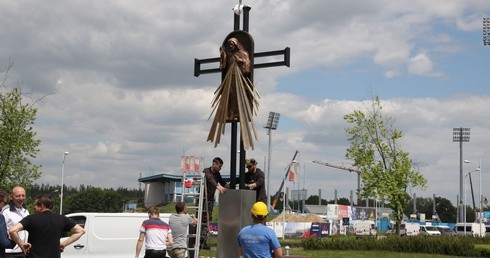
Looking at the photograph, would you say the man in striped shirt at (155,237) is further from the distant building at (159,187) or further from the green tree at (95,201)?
the green tree at (95,201)

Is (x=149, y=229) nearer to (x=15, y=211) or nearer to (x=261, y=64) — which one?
(x=15, y=211)

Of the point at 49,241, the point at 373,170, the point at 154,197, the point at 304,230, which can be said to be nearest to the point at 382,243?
the point at 373,170

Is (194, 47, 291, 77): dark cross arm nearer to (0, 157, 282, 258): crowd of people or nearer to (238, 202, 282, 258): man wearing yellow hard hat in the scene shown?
(0, 157, 282, 258): crowd of people

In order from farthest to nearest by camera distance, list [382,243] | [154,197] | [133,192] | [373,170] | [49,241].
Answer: [133,192] → [154,197] → [373,170] → [382,243] → [49,241]

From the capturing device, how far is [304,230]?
69.8 m

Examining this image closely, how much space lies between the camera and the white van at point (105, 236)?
19.1 metres

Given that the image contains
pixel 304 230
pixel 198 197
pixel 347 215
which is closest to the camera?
pixel 198 197

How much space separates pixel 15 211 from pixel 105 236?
9.88 m

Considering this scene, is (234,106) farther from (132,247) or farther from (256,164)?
(132,247)

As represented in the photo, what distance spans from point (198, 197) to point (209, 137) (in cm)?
160

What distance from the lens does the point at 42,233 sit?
8.73 meters

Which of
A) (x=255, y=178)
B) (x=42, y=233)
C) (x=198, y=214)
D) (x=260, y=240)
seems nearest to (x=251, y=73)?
(x=255, y=178)

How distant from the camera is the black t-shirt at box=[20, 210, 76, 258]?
872 centimetres

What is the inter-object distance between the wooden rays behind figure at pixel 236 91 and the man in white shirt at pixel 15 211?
398cm
